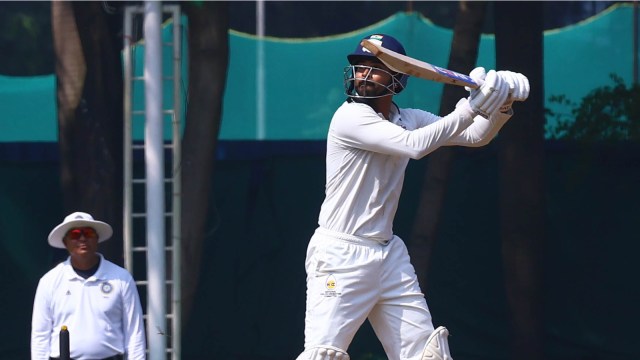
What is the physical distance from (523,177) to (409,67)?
345cm

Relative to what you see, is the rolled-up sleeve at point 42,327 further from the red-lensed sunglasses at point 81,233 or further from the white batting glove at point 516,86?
the white batting glove at point 516,86

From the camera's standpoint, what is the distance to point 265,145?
830cm

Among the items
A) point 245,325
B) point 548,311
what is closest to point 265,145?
point 245,325

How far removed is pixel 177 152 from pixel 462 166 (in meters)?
1.85

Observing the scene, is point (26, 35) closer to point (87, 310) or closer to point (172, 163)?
point (172, 163)

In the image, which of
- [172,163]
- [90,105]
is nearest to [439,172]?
[172,163]

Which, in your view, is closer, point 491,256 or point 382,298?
point 382,298

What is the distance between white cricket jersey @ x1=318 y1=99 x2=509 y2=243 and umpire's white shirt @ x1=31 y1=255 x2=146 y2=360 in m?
1.45

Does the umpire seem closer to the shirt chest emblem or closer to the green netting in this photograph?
the shirt chest emblem

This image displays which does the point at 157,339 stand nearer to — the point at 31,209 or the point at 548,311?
the point at 31,209

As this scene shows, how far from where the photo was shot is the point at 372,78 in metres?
5.20

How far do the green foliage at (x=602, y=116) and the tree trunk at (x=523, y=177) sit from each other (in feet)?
0.47

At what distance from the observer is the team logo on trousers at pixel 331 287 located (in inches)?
203

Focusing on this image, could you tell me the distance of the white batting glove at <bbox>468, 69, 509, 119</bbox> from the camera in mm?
4906
